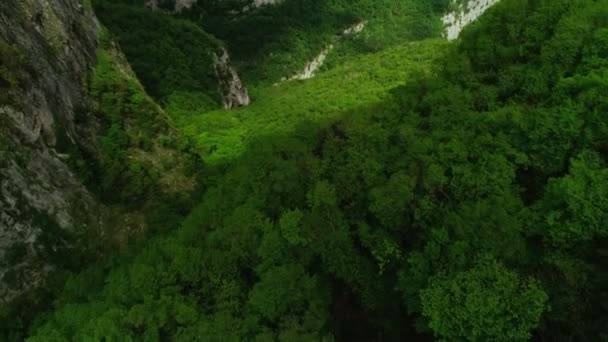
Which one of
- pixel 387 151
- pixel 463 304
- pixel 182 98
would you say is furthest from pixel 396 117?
pixel 182 98

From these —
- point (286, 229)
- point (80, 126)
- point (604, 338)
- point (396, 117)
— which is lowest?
point (604, 338)

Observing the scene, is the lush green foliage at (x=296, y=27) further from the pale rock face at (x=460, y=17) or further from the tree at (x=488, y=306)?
the tree at (x=488, y=306)

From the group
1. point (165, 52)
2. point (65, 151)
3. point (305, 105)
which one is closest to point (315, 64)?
point (165, 52)

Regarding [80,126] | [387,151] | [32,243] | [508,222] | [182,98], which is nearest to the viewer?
[508,222]

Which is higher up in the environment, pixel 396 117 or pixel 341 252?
pixel 396 117

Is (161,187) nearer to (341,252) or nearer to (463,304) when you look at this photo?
(341,252)

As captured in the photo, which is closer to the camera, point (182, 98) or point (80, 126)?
Answer: point (80, 126)

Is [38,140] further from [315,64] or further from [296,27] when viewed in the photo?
[296,27]

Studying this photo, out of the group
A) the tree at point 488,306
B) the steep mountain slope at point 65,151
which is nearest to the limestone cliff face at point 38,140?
the steep mountain slope at point 65,151
